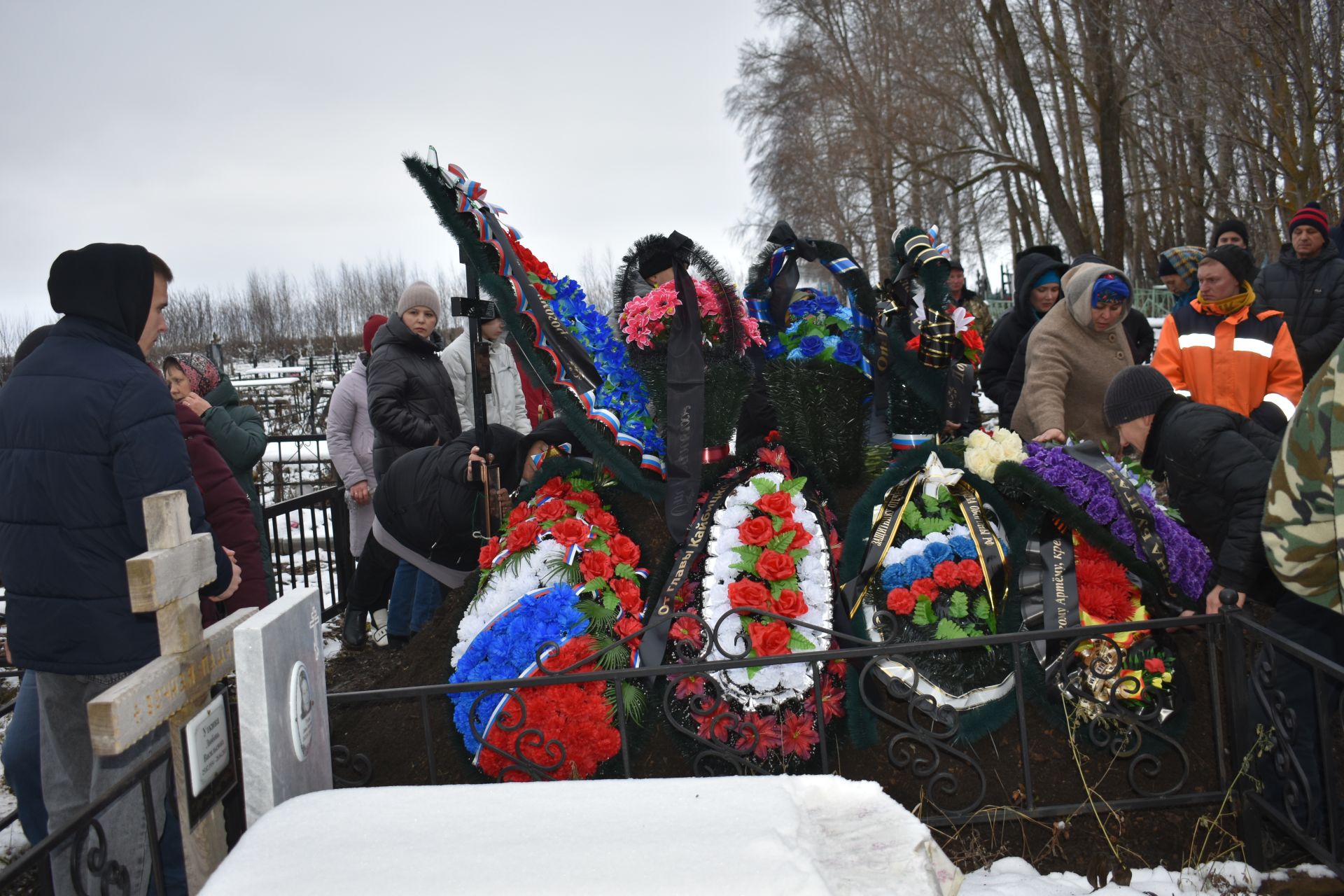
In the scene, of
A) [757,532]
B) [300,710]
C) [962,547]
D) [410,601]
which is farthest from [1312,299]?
[300,710]

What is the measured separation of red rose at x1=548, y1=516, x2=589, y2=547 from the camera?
352 centimetres

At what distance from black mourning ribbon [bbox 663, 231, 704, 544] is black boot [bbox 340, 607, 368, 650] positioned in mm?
2650

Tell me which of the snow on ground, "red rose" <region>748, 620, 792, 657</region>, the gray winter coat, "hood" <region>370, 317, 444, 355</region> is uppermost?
"hood" <region>370, 317, 444, 355</region>

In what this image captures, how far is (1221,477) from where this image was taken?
2980 millimetres

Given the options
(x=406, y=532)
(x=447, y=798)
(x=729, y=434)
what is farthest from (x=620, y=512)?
(x=447, y=798)

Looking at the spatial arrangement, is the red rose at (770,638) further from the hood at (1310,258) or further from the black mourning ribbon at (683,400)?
the hood at (1310,258)

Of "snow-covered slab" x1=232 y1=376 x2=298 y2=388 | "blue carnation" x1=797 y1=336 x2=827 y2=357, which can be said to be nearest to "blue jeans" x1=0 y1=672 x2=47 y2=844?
"blue carnation" x1=797 y1=336 x2=827 y2=357

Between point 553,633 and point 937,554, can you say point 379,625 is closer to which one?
point 553,633

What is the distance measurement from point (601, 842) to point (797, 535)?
191cm

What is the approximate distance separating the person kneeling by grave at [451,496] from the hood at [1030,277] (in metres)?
3.09

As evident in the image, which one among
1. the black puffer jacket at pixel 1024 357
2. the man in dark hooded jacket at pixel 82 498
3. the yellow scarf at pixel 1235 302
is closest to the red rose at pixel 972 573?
the black puffer jacket at pixel 1024 357

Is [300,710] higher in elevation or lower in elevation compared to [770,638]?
higher

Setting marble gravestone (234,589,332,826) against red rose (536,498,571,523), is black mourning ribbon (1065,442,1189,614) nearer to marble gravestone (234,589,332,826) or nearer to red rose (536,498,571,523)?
red rose (536,498,571,523)

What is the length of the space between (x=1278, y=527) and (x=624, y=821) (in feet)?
5.46
